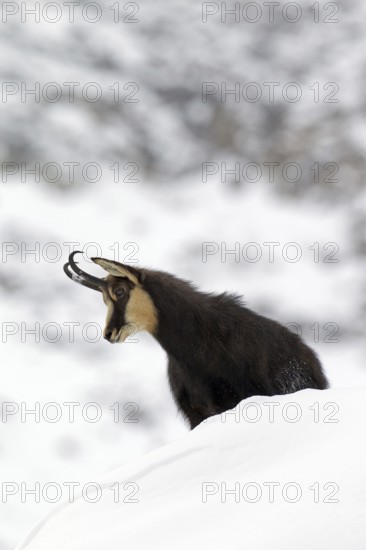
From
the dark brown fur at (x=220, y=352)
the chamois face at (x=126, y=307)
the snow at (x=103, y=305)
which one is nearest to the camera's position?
the dark brown fur at (x=220, y=352)

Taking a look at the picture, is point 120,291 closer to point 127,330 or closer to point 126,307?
point 126,307

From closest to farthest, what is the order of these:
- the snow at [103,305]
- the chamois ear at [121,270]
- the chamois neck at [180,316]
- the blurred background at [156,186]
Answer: the chamois ear at [121,270] < the chamois neck at [180,316] < the snow at [103,305] < the blurred background at [156,186]

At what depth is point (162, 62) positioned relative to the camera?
83375 mm

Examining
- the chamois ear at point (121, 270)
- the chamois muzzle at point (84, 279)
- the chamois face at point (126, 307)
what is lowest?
the chamois face at point (126, 307)

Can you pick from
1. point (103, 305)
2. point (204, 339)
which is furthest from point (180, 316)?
point (103, 305)

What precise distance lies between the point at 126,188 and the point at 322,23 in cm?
2128

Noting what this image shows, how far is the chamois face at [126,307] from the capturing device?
33.0ft

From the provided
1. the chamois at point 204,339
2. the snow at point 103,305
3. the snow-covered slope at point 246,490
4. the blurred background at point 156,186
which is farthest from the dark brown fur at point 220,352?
the blurred background at point 156,186

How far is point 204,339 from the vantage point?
32.4ft

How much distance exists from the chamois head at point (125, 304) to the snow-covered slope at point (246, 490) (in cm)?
236

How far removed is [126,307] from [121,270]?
35 centimetres

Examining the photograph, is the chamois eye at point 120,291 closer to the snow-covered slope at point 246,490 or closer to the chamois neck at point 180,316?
the chamois neck at point 180,316

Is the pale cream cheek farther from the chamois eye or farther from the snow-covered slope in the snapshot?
the snow-covered slope

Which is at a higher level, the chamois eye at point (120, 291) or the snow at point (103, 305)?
the snow at point (103, 305)
